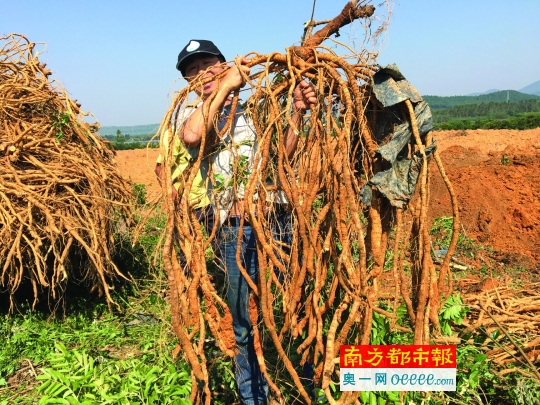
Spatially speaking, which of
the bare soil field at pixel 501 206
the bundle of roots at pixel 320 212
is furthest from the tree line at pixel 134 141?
the bare soil field at pixel 501 206

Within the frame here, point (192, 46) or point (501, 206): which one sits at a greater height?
point (192, 46)

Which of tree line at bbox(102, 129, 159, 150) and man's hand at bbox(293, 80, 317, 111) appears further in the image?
tree line at bbox(102, 129, 159, 150)

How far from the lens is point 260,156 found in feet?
5.37

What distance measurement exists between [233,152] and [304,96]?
1.27 ft

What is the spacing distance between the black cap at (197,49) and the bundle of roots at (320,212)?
36 centimetres

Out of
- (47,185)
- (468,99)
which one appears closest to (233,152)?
(47,185)

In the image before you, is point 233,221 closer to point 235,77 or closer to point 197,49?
point 235,77

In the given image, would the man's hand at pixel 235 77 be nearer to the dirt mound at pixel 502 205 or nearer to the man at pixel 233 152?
the man at pixel 233 152

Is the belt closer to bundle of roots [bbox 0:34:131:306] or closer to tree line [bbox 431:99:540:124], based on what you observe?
bundle of roots [bbox 0:34:131:306]

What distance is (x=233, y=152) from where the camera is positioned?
5.67 ft

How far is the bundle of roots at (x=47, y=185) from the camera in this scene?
2742 mm

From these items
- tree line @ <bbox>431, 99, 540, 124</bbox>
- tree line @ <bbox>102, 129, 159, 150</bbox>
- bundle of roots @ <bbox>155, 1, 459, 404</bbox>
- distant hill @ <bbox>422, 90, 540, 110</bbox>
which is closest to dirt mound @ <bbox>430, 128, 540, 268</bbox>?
bundle of roots @ <bbox>155, 1, 459, 404</bbox>

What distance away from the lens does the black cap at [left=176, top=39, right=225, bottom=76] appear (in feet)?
6.34

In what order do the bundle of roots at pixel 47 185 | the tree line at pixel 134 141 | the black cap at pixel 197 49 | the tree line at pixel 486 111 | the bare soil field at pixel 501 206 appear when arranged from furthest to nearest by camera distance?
the tree line at pixel 486 111
the bare soil field at pixel 501 206
the bundle of roots at pixel 47 185
the black cap at pixel 197 49
the tree line at pixel 134 141
